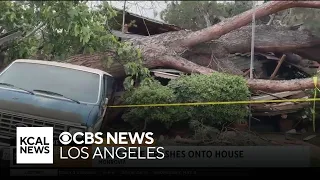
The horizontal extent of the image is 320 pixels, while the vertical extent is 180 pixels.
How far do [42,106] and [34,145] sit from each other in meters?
0.55

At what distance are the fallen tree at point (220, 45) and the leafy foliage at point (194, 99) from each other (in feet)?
2.68

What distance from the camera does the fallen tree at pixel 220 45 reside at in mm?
8398

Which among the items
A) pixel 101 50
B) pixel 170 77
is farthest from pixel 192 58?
pixel 101 50

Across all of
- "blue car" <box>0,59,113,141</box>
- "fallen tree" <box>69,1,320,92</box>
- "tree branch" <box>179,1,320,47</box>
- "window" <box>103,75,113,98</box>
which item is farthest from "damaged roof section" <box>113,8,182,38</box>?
"blue car" <box>0,59,113,141</box>

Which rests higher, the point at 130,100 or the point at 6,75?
the point at 6,75

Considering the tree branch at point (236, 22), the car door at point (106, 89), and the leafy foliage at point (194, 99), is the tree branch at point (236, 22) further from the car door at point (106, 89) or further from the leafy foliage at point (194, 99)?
the car door at point (106, 89)

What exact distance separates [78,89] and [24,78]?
2.65 feet

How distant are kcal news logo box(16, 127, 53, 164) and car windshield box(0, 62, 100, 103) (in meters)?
0.86

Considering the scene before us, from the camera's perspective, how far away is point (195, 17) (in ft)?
54.4

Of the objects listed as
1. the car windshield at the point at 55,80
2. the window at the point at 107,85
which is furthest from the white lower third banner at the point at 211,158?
the window at the point at 107,85

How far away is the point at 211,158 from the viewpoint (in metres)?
4.91

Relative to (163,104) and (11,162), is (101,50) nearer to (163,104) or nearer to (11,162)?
(163,104)

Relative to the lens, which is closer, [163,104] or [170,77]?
[163,104]

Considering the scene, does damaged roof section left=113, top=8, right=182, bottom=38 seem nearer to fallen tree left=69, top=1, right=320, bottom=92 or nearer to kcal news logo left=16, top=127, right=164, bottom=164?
fallen tree left=69, top=1, right=320, bottom=92
